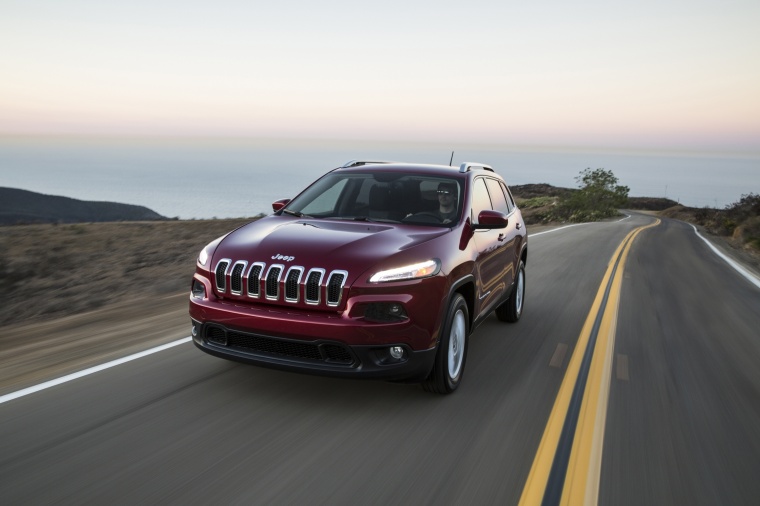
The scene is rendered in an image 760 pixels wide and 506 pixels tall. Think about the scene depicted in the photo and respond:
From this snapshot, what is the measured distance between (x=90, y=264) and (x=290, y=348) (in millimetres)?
10365

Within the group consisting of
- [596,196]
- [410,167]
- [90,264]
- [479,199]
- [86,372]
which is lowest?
[596,196]

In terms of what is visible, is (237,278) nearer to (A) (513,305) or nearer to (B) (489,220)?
(B) (489,220)

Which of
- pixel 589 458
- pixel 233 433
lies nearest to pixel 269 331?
pixel 233 433

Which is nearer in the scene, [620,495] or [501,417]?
[620,495]

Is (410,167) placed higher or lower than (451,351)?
higher

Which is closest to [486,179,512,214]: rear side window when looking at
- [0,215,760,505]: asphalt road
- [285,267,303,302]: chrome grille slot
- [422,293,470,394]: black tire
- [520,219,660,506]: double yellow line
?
[0,215,760,505]: asphalt road

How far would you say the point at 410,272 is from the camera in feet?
14.1

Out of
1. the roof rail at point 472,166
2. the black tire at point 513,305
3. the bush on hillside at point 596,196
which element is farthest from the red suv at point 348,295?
the bush on hillside at point 596,196

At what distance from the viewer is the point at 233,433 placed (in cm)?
390

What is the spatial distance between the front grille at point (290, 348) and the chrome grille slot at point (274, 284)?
277 mm

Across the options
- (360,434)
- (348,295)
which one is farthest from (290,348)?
(360,434)

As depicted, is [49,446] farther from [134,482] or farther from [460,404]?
[460,404]

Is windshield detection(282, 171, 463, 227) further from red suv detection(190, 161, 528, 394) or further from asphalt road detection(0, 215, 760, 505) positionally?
asphalt road detection(0, 215, 760, 505)

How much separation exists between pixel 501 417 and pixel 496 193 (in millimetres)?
A: 3137
